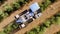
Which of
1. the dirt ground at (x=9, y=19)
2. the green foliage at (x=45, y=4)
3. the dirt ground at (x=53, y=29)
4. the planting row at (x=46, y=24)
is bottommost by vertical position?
the dirt ground at (x=53, y=29)

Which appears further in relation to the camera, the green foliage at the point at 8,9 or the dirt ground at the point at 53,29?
the green foliage at the point at 8,9

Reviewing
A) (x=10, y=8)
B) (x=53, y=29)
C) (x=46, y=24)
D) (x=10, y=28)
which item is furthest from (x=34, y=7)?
(x=10, y=28)

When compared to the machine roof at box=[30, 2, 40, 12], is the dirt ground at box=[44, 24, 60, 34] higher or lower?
lower

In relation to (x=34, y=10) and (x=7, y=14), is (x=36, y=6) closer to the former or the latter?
(x=34, y=10)

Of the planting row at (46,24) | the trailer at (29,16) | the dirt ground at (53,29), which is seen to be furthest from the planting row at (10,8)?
the dirt ground at (53,29)

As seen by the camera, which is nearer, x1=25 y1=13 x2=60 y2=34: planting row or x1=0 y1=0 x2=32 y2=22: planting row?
x1=25 y1=13 x2=60 y2=34: planting row

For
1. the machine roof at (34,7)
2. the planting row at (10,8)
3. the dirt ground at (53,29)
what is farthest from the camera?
the planting row at (10,8)

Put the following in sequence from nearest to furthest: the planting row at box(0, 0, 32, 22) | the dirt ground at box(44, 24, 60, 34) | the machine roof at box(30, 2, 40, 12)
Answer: the machine roof at box(30, 2, 40, 12) → the dirt ground at box(44, 24, 60, 34) → the planting row at box(0, 0, 32, 22)

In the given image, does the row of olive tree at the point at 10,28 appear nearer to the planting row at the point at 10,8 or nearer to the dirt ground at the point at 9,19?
the dirt ground at the point at 9,19

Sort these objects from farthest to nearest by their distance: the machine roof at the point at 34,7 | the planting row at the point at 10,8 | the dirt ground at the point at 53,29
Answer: the planting row at the point at 10,8 < the dirt ground at the point at 53,29 < the machine roof at the point at 34,7

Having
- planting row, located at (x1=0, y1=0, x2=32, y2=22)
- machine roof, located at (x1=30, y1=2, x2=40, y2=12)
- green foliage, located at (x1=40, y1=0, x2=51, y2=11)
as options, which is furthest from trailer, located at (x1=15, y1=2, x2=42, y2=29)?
planting row, located at (x1=0, y1=0, x2=32, y2=22)

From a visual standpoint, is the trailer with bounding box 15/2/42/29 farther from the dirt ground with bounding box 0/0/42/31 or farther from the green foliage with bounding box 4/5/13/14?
the green foliage with bounding box 4/5/13/14

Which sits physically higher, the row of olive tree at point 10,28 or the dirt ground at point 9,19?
the dirt ground at point 9,19
